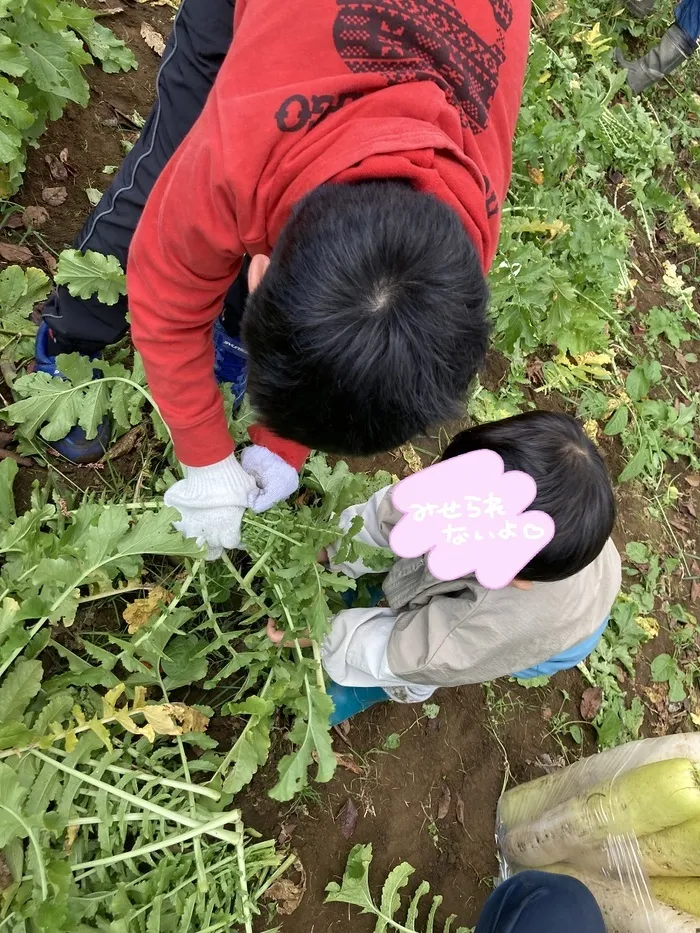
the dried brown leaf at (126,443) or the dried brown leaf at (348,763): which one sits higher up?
the dried brown leaf at (126,443)

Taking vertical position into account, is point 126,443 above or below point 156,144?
below

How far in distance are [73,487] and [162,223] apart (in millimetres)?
1161

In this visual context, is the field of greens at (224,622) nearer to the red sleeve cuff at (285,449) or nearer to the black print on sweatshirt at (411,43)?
the red sleeve cuff at (285,449)

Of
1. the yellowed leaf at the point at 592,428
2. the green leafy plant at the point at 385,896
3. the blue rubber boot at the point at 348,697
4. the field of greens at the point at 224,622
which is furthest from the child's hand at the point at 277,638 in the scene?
the yellowed leaf at the point at 592,428

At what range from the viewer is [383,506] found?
A: 6.82 feet

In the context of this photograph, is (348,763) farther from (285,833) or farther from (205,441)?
(205,441)

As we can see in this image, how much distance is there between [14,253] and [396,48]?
1666 mm

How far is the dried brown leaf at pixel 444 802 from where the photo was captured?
2479mm

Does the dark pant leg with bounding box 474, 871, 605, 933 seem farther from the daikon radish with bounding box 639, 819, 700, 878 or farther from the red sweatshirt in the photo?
the red sweatshirt

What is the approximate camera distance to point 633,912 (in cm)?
194

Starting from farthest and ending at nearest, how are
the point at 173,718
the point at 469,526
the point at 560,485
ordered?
the point at 173,718 → the point at 560,485 → the point at 469,526

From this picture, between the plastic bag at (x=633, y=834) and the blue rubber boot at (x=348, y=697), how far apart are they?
723 millimetres

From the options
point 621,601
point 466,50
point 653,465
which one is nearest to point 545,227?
point 653,465

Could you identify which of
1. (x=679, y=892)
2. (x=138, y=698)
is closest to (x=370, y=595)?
(x=138, y=698)
